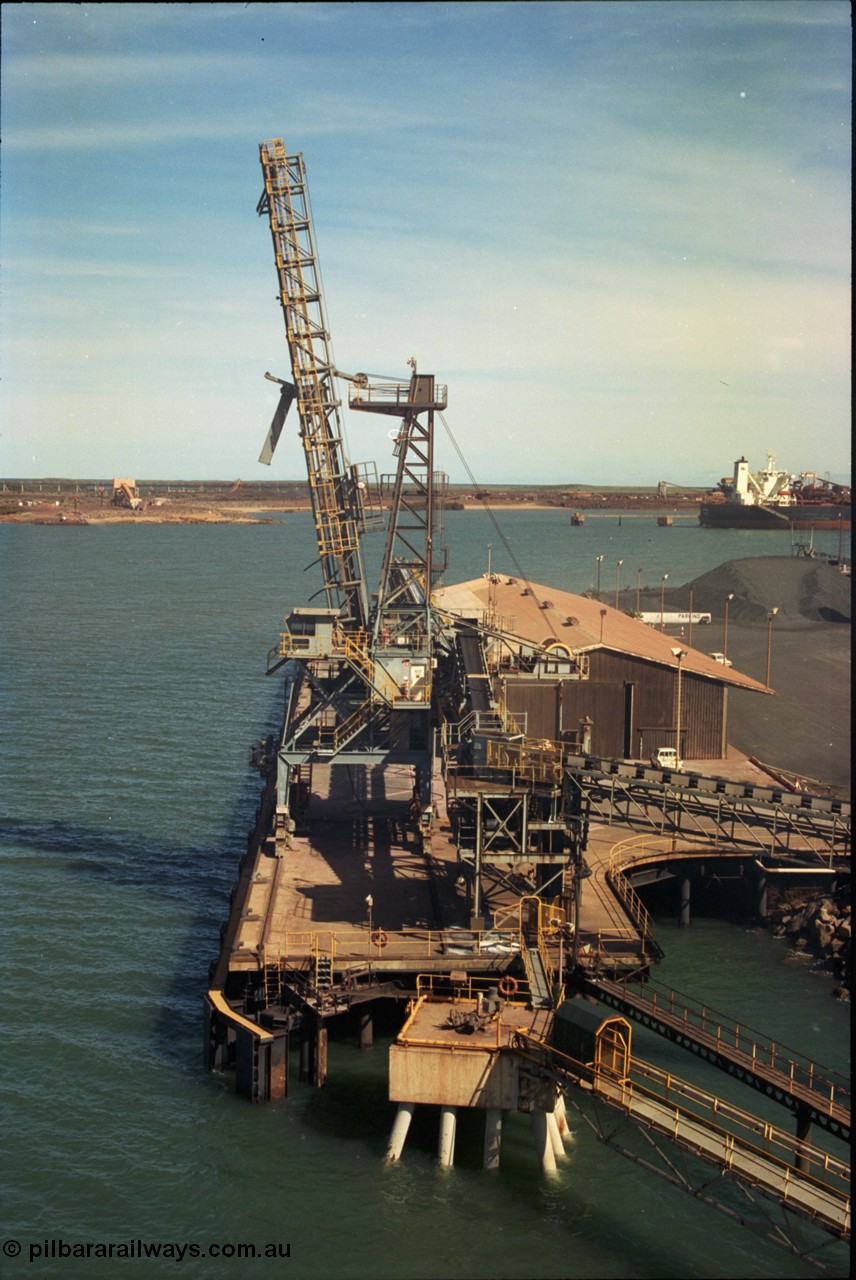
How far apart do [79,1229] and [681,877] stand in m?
19.8

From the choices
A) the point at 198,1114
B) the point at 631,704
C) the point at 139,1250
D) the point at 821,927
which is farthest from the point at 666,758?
the point at 139,1250

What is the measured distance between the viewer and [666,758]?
4272 centimetres

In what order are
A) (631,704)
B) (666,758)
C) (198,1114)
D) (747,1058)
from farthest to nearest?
(631,704) → (666,758) → (198,1114) → (747,1058)

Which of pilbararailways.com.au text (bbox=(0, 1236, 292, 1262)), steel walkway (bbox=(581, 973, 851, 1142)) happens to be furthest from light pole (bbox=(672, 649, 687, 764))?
A: pilbararailways.com.au text (bbox=(0, 1236, 292, 1262))

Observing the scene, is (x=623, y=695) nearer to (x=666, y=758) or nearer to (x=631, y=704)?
(x=631, y=704)

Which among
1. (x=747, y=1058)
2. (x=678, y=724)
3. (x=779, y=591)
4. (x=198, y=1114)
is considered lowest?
(x=198, y=1114)

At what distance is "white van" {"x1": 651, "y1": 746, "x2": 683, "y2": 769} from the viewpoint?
138 ft

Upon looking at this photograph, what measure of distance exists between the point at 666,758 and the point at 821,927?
10.7m

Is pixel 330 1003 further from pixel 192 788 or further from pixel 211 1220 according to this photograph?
pixel 192 788

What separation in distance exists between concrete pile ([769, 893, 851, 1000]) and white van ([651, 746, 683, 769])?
24.4 ft

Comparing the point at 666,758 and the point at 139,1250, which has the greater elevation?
the point at 666,758

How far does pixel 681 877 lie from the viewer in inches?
1396

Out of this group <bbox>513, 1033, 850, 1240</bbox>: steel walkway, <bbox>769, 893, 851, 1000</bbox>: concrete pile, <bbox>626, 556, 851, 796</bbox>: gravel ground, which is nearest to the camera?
<bbox>513, 1033, 850, 1240</bbox>: steel walkway

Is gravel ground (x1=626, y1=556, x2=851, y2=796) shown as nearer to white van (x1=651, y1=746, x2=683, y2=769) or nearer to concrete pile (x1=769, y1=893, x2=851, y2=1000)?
white van (x1=651, y1=746, x2=683, y2=769)
